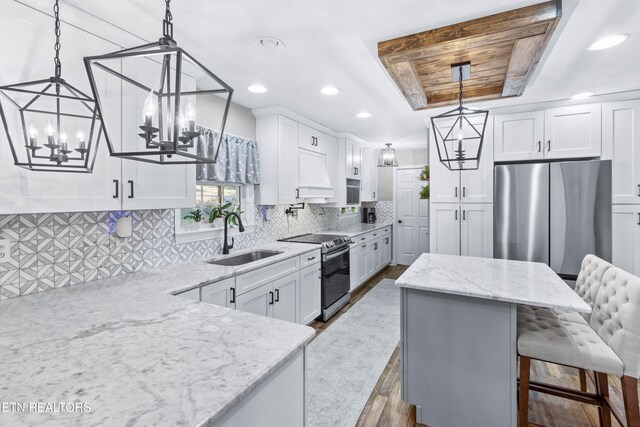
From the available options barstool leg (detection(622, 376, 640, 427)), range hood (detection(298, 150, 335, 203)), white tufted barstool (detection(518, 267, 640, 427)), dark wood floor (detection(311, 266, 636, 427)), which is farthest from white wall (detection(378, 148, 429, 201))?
barstool leg (detection(622, 376, 640, 427))

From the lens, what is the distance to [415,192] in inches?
250

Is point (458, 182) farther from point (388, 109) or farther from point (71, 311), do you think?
point (71, 311)

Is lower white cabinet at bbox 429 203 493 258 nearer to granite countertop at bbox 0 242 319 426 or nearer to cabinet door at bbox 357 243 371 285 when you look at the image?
cabinet door at bbox 357 243 371 285

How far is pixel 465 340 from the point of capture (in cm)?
182

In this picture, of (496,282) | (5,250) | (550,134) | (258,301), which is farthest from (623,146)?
(5,250)

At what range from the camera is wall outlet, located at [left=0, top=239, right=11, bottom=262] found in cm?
162

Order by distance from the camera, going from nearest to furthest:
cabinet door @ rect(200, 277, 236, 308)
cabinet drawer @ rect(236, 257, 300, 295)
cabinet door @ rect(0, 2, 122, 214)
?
cabinet door @ rect(0, 2, 122, 214), cabinet door @ rect(200, 277, 236, 308), cabinet drawer @ rect(236, 257, 300, 295)

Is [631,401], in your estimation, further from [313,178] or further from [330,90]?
Answer: [313,178]

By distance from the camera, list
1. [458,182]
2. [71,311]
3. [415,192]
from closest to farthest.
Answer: [71,311] → [458,182] → [415,192]

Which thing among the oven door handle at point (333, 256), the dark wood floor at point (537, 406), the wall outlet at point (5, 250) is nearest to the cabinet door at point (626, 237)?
the dark wood floor at point (537, 406)

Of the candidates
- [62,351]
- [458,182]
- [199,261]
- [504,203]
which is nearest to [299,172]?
[199,261]

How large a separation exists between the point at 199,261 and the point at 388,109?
257 centimetres

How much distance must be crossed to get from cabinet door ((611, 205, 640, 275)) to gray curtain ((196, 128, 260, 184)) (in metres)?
3.70

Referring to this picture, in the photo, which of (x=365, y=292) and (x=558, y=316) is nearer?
(x=558, y=316)
